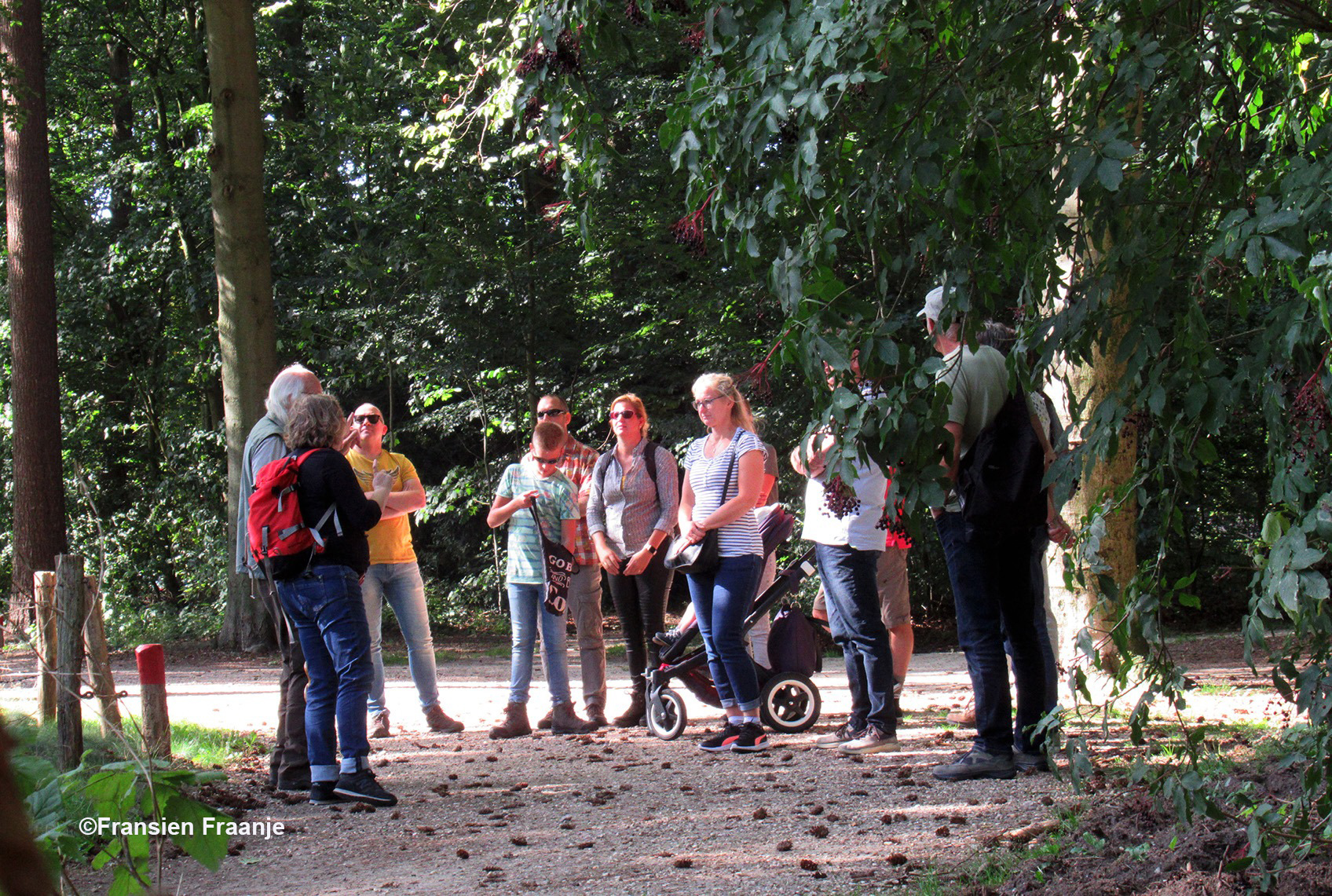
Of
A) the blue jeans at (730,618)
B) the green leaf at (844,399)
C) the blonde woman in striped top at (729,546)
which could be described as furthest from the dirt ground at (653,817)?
the green leaf at (844,399)

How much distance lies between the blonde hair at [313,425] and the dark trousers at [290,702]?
0.79 m

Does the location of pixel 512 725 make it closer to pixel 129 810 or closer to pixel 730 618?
pixel 730 618

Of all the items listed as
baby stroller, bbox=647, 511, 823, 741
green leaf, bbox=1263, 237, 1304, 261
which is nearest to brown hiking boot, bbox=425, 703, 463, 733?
baby stroller, bbox=647, 511, 823, 741

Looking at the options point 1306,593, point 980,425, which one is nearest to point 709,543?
point 980,425

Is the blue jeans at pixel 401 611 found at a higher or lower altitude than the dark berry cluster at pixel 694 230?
lower

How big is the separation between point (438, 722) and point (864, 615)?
314 centimetres

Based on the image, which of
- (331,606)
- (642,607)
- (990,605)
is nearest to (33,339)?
(642,607)

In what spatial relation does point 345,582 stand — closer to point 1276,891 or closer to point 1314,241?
point 1276,891

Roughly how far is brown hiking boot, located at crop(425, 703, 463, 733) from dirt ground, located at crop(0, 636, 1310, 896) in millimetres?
134

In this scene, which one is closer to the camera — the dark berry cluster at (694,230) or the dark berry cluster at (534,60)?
the dark berry cluster at (694,230)

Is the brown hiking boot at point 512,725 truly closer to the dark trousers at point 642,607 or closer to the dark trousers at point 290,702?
the dark trousers at point 642,607

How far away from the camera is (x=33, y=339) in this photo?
14359mm

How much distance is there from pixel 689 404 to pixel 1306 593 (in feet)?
45.0

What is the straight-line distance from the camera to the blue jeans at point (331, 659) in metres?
5.30
